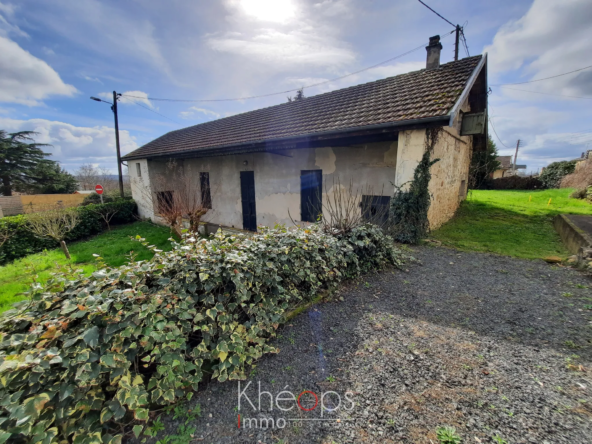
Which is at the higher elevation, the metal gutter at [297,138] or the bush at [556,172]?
the metal gutter at [297,138]

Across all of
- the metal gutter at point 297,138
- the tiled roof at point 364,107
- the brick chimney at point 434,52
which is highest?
the brick chimney at point 434,52

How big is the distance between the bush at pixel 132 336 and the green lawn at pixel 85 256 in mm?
2759

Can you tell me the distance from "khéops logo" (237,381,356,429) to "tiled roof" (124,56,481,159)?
5.35m

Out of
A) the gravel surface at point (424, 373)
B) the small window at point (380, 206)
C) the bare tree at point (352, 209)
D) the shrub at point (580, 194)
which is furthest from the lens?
the shrub at point (580, 194)

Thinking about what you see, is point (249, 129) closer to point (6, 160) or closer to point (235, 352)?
point (235, 352)

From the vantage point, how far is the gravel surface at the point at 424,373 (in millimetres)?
1637

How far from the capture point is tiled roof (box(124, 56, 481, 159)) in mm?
5777

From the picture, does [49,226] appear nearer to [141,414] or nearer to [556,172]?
[141,414]

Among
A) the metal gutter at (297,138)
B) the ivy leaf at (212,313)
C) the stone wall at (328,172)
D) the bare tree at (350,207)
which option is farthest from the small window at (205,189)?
the ivy leaf at (212,313)

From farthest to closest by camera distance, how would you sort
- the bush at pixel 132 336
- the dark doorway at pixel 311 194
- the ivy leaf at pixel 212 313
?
1. the dark doorway at pixel 311 194
2. the ivy leaf at pixel 212 313
3. the bush at pixel 132 336

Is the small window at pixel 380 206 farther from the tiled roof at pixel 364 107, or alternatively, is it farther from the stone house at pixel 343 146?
the tiled roof at pixel 364 107

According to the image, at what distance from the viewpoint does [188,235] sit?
292cm

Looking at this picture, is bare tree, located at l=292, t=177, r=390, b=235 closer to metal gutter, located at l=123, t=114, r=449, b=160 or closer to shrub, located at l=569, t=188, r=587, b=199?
metal gutter, located at l=123, t=114, r=449, b=160

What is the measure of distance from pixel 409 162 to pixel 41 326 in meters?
6.26
